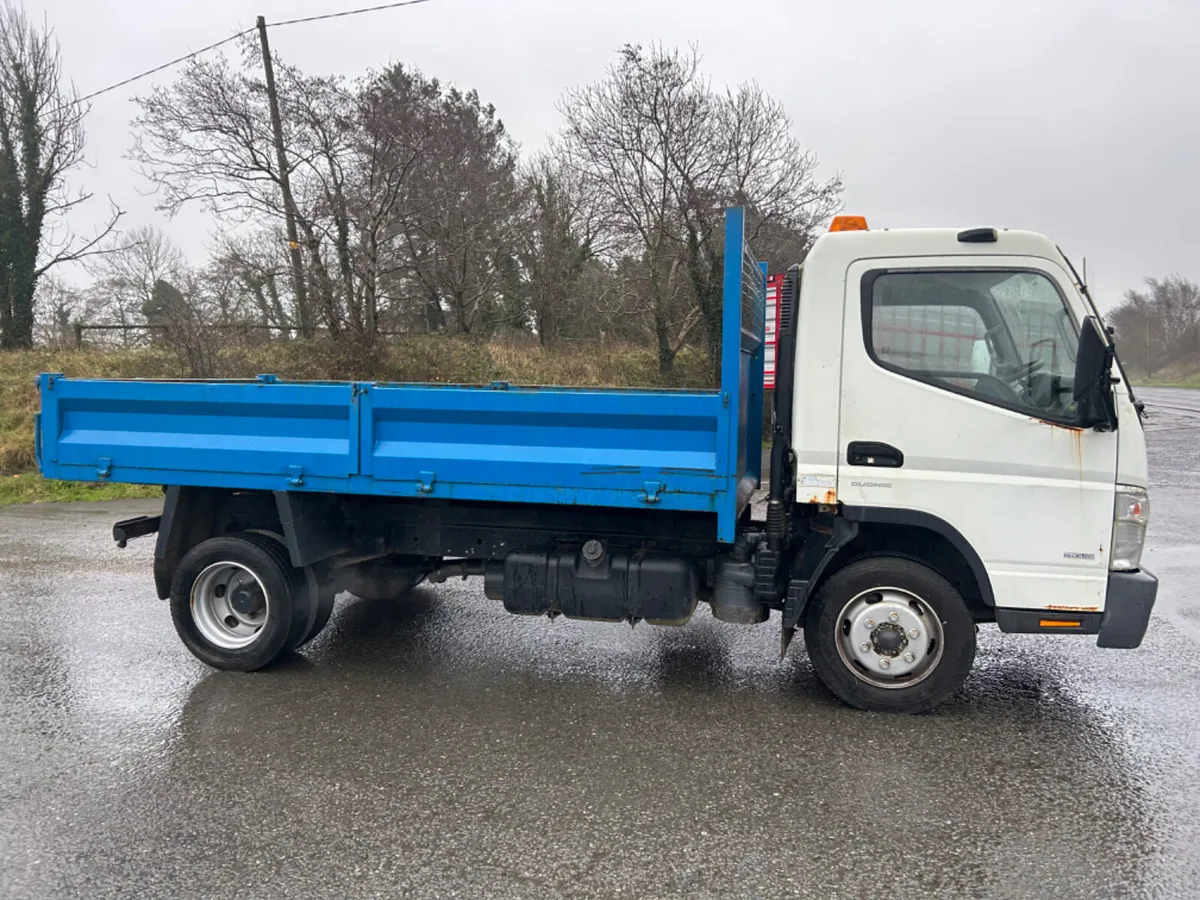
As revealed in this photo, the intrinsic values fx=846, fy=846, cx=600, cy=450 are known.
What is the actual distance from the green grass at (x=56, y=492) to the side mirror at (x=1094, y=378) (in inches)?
440

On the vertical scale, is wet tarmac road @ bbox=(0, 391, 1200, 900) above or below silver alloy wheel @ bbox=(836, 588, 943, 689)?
below

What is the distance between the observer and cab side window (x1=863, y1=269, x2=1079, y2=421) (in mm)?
4066

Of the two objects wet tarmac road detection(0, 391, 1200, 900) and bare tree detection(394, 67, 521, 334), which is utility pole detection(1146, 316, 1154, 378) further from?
wet tarmac road detection(0, 391, 1200, 900)

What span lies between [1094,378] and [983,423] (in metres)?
0.51

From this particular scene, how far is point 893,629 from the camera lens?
4312mm

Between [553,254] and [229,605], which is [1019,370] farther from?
[553,254]

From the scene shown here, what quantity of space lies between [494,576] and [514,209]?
17.8 m

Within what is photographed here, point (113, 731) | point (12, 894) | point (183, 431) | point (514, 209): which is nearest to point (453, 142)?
point (514, 209)

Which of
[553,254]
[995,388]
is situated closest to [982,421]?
[995,388]

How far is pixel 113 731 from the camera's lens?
4.21 meters

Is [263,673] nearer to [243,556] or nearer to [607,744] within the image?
[243,556]

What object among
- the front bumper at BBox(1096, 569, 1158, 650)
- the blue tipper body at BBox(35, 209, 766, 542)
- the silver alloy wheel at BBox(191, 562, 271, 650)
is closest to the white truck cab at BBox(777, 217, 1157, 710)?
the front bumper at BBox(1096, 569, 1158, 650)

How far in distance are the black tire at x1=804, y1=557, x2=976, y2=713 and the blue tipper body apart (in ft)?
2.22

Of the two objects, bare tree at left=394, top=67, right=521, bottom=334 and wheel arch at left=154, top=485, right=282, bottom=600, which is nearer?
Answer: wheel arch at left=154, top=485, right=282, bottom=600
